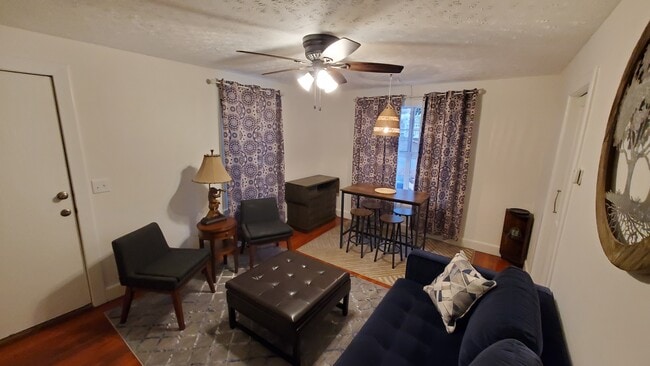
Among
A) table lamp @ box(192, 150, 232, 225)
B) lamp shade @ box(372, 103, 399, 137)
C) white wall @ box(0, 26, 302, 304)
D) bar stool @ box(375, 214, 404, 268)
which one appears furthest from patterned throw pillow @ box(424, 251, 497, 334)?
white wall @ box(0, 26, 302, 304)

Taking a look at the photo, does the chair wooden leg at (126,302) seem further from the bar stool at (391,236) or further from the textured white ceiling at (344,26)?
the bar stool at (391,236)

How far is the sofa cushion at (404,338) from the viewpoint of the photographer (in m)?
1.34

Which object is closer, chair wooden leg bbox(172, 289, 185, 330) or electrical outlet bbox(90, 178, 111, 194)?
chair wooden leg bbox(172, 289, 185, 330)

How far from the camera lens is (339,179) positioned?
4.59 m

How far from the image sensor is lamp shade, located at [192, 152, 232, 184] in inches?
104

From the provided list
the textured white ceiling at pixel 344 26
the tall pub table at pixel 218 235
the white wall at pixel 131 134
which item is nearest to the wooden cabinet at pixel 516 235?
the textured white ceiling at pixel 344 26

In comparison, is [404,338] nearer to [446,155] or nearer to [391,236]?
[391,236]

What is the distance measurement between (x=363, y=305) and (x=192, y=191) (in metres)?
2.27

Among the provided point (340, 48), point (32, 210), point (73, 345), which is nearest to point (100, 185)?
point (32, 210)

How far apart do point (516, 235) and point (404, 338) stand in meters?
2.42

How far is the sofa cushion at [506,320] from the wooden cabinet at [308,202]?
2.76 m

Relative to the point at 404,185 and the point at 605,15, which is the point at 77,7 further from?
the point at 404,185

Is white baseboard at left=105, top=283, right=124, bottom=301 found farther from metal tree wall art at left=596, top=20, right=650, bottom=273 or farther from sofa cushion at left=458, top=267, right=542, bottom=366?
metal tree wall art at left=596, top=20, right=650, bottom=273

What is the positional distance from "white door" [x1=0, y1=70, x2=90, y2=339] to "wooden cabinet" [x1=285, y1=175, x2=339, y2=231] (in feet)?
8.12
